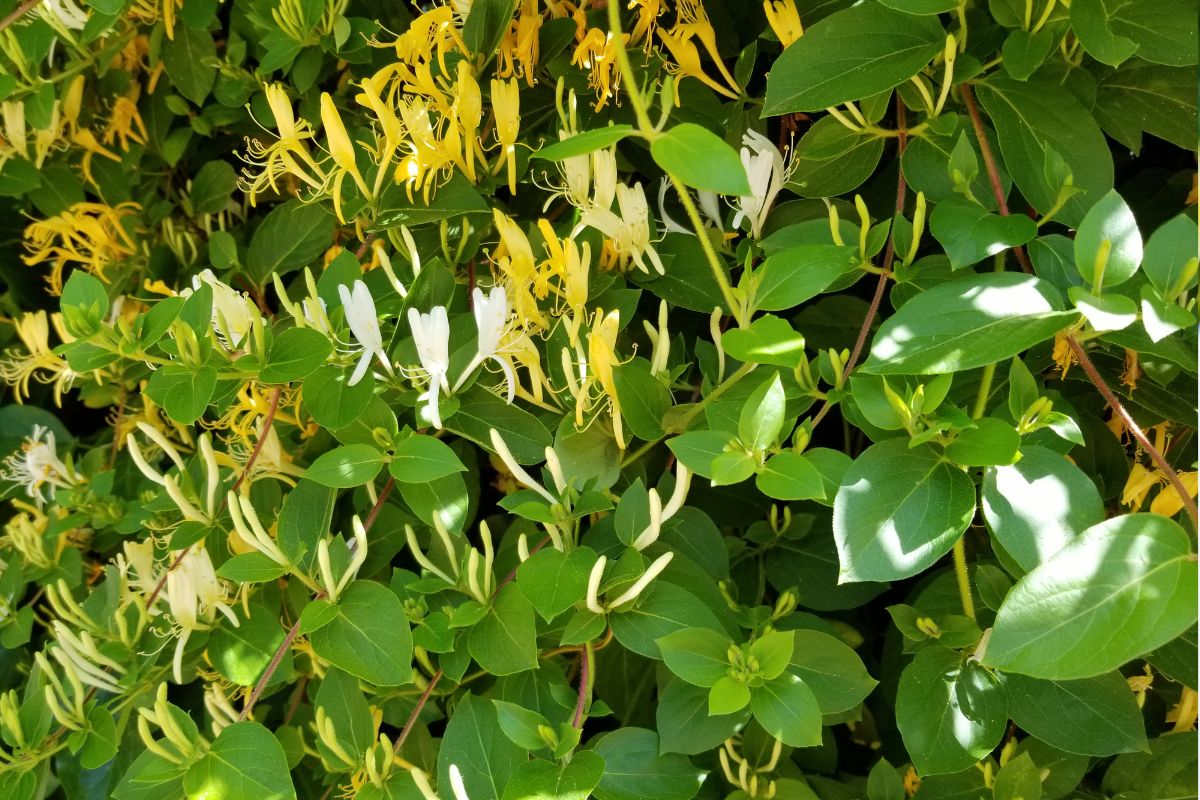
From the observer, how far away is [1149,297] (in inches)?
18.8

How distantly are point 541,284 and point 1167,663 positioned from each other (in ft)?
1.44

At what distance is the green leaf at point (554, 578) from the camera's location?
1.82ft

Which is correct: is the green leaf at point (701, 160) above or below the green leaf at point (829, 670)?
above

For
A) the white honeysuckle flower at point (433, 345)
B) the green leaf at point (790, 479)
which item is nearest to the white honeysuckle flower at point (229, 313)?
the white honeysuckle flower at point (433, 345)

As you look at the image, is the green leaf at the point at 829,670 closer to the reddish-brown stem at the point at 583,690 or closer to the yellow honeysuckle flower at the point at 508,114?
the reddish-brown stem at the point at 583,690

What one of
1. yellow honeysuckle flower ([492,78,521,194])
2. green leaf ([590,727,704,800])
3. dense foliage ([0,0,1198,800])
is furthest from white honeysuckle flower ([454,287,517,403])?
green leaf ([590,727,704,800])

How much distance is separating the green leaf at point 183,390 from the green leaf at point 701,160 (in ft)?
1.06

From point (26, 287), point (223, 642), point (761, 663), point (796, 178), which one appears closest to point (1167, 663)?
point (761, 663)

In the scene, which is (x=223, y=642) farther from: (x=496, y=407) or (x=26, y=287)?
(x=26, y=287)

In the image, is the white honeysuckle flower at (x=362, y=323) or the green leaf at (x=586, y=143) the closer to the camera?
the green leaf at (x=586, y=143)

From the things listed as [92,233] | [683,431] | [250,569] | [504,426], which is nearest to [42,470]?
[92,233]

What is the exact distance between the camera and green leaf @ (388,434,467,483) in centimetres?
60

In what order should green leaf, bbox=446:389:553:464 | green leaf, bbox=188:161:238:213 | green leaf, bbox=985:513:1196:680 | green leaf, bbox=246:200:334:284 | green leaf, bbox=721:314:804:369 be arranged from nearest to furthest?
1. green leaf, bbox=985:513:1196:680
2. green leaf, bbox=721:314:804:369
3. green leaf, bbox=446:389:553:464
4. green leaf, bbox=246:200:334:284
5. green leaf, bbox=188:161:238:213

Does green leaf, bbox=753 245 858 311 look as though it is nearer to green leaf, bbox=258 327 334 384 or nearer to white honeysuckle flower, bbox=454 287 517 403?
white honeysuckle flower, bbox=454 287 517 403
